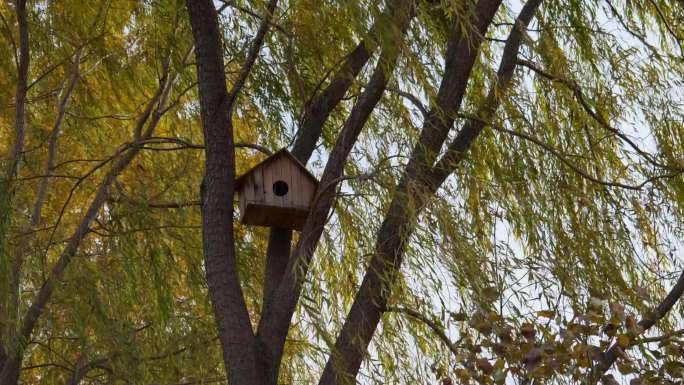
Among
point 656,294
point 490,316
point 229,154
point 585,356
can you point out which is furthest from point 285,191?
point 656,294

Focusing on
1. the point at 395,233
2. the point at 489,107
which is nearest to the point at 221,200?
A: the point at 395,233

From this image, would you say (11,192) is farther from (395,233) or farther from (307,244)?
(395,233)

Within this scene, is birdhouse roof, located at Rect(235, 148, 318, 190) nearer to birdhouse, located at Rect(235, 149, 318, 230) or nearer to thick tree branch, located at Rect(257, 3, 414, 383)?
birdhouse, located at Rect(235, 149, 318, 230)

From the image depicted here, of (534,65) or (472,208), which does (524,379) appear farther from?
(534,65)

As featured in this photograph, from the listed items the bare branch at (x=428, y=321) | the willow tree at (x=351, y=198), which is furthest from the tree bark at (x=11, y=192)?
the bare branch at (x=428, y=321)

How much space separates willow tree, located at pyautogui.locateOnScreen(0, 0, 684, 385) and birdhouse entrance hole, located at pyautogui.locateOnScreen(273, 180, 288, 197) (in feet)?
0.58

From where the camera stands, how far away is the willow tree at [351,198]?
12.0 feet

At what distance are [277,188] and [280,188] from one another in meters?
0.01

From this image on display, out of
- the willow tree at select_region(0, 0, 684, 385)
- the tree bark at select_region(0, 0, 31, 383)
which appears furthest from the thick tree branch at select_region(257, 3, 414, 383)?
the tree bark at select_region(0, 0, 31, 383)

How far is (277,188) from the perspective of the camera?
13.8 feet

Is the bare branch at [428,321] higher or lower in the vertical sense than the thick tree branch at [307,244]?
lower

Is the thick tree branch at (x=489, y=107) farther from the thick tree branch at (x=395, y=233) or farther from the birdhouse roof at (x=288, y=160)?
the birdhouse roof at (x=288, y=160)

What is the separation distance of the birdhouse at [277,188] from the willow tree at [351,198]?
11cm

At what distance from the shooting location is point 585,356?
352cm
